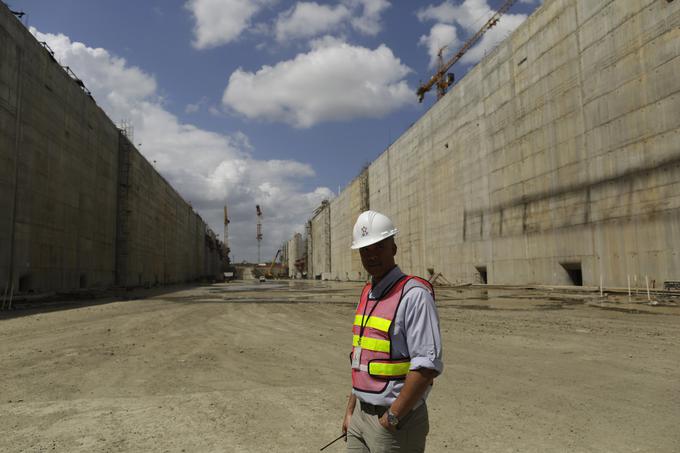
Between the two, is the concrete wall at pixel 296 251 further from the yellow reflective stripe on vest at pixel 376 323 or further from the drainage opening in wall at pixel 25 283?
the yellow reflective stripe on vest at pixel 376 323

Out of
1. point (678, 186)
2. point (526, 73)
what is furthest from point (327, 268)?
point (678, 186)

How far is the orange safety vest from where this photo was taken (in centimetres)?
229

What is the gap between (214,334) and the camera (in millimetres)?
11734

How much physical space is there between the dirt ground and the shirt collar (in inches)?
109

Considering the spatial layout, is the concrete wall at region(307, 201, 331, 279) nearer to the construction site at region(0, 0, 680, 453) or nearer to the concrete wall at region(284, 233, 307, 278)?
the concrete wall at region(284, 233, 307, 278)

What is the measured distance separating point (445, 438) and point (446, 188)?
128 ft

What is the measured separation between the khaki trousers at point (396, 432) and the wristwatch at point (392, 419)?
4 cm

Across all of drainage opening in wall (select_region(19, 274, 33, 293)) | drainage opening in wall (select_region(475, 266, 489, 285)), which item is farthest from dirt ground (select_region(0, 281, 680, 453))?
drainage opening in wall (select_region(475, 266, 489, 285))

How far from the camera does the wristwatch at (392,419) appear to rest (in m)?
2.15

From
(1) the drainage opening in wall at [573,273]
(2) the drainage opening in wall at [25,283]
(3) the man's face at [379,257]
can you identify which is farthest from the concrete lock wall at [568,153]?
(2) the drainage opening in wall at [25,283]

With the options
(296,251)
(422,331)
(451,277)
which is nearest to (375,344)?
(422,331)

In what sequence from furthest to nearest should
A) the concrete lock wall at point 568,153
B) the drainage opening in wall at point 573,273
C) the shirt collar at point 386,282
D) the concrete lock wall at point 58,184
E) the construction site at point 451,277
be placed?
the drainage opening in wall at point 573,273, the concrete lock wall at point 58,184, the concrete lock wall at point 568,153, the construction site at point 451,277, the shirt collar at point 386,282

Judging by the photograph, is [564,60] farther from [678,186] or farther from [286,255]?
[286,255]

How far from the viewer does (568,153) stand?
26.3 metres
